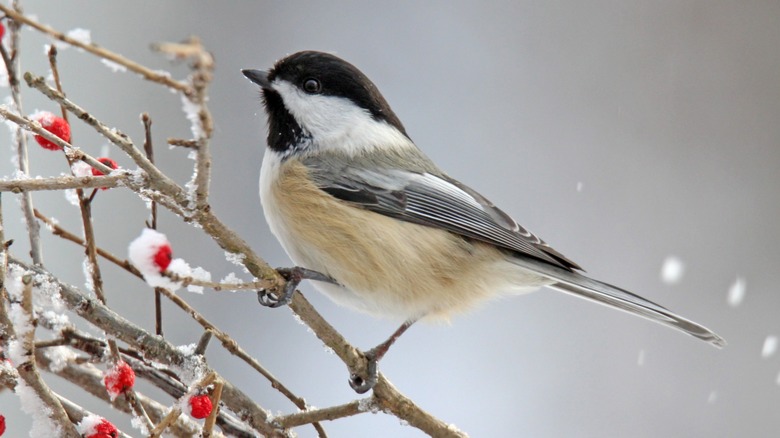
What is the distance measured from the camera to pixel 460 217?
2.08m

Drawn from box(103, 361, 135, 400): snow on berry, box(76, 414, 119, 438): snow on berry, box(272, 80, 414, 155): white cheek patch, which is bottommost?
box(76, 414, 119, 438): snow on berry

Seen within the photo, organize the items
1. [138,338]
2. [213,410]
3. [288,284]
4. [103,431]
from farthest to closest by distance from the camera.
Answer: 1. [288,284]
2. [138,338]
3. [103,431]
4. [213,410]

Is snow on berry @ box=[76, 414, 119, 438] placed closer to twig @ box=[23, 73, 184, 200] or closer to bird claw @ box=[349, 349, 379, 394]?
twig @ box=[23, 73, 184, 200]

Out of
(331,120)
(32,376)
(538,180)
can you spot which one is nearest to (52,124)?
(32,376)

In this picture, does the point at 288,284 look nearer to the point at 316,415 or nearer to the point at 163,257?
the point at 316,415

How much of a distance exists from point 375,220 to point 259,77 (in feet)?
1.75

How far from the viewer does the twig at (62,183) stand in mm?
993

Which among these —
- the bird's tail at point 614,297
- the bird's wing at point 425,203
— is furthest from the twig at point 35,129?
the bird's tail at point 614,297

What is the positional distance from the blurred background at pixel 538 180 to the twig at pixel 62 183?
251 cm

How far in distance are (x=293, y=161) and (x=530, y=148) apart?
9.18ft

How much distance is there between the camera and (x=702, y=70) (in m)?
4.43

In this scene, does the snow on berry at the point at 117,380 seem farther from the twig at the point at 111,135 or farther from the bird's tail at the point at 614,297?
the bird's tail at the point at 614,297

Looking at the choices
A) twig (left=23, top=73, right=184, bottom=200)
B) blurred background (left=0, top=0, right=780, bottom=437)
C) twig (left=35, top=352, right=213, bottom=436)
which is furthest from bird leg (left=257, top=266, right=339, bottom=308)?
blurred background (left=0, top=0, right=780, bottom=437)

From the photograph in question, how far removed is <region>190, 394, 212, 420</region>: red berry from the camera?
1.25m
